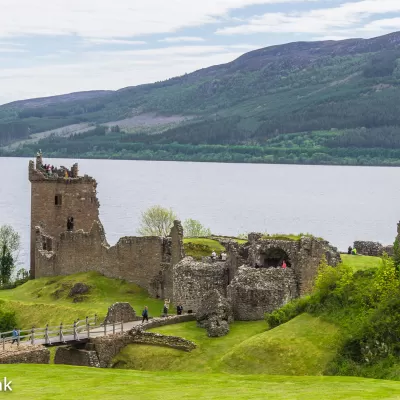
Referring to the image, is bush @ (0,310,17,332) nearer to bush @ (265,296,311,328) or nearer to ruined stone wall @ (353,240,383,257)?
bush @ (265,296,311,328)

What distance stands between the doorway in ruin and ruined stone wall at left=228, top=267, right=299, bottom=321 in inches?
100

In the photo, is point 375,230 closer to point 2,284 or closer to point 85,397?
point 2,284

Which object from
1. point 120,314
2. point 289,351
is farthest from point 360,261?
point 289,351

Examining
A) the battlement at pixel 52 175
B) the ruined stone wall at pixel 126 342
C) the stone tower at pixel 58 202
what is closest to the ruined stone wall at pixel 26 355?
the ruined stone wall at pixel 126 342

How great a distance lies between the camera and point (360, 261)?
59.8m

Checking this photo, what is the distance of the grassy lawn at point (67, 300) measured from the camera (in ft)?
216

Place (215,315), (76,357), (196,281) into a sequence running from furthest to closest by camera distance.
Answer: (196,281) → (215,315) → (76,357)

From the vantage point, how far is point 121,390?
3494 cm

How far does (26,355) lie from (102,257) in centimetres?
2905

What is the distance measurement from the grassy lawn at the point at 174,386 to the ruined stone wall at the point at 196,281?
45.7 ft

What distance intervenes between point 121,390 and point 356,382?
27.8ft

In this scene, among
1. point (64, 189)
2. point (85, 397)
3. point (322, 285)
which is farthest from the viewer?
point (64, 189)

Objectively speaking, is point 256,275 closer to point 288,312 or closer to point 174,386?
point 288,312

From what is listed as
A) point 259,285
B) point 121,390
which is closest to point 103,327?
point 259,285
